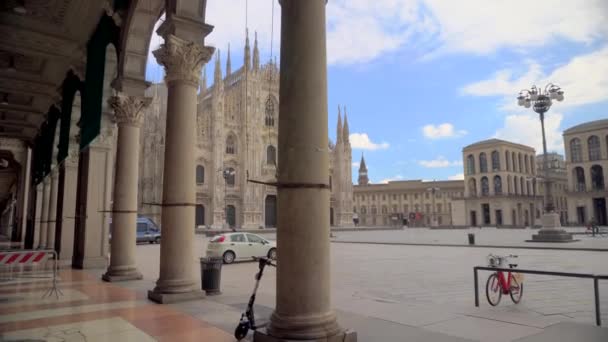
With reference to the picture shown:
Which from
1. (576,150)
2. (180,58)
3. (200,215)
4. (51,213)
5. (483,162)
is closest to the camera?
(180,58)

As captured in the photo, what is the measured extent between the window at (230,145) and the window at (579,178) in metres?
48.1

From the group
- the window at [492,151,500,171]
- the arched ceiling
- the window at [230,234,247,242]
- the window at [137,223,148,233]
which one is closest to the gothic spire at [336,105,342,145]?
the window at [492,151,500,171]

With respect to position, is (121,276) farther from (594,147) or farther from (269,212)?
(594,147)

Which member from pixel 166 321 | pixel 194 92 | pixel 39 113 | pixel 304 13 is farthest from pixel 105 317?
pixel 39 113

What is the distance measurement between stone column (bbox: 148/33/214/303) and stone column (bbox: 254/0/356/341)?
3.19m

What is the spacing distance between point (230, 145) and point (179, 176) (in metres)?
49.5

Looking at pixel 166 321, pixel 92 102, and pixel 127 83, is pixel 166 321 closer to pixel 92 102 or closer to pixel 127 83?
pixel 127 83

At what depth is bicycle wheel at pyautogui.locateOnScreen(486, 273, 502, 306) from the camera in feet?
22.9

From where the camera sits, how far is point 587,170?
189 feet

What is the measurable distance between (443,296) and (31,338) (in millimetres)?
6697

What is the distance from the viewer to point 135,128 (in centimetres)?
966

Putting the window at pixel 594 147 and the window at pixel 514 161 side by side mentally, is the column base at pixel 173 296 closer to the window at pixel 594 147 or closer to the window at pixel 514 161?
the window at pixel 594 147

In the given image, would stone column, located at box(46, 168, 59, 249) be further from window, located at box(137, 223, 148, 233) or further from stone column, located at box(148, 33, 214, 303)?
stone column, located at box(148, 33, 214, 303)

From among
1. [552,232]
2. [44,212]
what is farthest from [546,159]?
[44,212]
